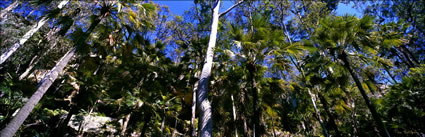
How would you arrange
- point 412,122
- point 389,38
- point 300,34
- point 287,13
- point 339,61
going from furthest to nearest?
1. point 300,34
2. point 287,13
3. point 412,122
4. point 339,61
5. point 389,38

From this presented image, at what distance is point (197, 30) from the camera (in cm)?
1147

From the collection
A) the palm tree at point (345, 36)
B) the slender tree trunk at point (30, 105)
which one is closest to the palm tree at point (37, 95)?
the slender tree trunk at point (30, 105)

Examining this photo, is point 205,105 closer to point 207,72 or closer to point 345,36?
point 207,72

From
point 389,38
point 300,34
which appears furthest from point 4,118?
point 300,34

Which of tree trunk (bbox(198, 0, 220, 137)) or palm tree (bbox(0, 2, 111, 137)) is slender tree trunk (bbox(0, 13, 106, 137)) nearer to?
palm tree (bbox(0, 2, 111, 137))

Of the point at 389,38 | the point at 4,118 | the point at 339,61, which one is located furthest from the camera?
the point at 339,61

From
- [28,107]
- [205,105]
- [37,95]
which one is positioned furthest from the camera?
[37,95]

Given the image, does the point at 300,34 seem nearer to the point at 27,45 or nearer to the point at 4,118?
the point at 4,118

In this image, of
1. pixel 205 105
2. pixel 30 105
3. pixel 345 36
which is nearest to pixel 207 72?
pixel 205 105

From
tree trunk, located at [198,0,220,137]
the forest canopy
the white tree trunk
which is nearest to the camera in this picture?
tree trunk, located at [198,0,220,137]

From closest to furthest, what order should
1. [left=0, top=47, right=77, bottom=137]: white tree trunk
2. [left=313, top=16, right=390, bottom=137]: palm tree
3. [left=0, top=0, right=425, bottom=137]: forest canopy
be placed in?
1. [left=0, top=47, right=77, bottom=137]: white tree trunk
2. [left=0, top=0, right=425, bottom=137]: forest canopy
3. [left=313, top=16, right=390, bottom=137]: palm tree

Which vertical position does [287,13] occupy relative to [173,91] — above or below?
above

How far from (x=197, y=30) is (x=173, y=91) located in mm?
4460

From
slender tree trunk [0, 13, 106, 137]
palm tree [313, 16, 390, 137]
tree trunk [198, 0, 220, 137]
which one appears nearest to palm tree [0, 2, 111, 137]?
slender tree trunk [0, 13, 106, 137]
